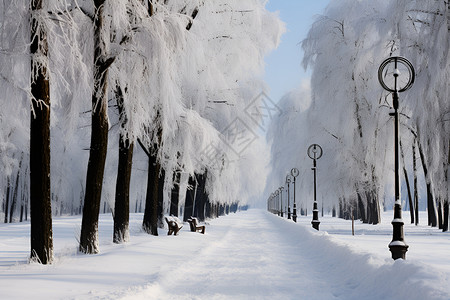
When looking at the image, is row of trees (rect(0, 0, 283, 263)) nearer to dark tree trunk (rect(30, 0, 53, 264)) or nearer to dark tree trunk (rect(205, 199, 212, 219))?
dark tree trunk (rect(30, 0, 53, 264))

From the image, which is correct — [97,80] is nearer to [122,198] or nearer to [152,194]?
[122,198]

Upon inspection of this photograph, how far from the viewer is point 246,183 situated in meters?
58.0

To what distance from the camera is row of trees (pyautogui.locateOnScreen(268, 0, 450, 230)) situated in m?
17.4

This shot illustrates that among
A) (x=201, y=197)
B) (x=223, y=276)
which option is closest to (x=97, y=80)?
(x=223, y=276)

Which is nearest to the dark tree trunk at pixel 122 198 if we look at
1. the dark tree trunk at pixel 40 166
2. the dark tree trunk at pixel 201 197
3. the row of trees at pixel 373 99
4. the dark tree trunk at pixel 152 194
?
the dark tree trunk at pixel 152 194

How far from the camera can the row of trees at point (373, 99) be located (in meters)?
17.4

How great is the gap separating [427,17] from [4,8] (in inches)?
606

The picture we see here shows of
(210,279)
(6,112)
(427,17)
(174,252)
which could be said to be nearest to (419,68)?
(427,17)

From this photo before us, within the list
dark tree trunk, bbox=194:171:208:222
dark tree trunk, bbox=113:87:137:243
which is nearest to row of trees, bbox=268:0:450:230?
dark tree trunk, bbox=194:171:208:222

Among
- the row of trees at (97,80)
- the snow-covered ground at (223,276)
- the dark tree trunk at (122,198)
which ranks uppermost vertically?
the row of trees at (97,80)

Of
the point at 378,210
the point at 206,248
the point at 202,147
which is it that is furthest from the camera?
the point at 378,210

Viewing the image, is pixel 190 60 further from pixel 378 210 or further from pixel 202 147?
pixel 378 210

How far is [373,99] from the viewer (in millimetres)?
25266

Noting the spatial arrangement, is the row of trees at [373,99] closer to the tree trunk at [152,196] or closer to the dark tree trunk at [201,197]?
the dark tree trunk at [201,197]
